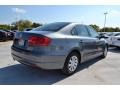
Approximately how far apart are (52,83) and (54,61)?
1.79 ft

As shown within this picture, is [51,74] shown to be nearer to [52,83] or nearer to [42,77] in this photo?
[42,77]

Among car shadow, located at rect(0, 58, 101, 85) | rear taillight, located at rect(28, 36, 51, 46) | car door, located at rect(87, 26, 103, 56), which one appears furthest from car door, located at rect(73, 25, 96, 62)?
rear taillight, located at rect(28, 36, 51, 46)

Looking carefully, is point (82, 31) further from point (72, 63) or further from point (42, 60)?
point (42, 60)

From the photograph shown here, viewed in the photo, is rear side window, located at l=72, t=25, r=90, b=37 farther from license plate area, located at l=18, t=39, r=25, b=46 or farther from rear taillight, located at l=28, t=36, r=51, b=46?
license plate area, located at l=18, t=39, r=25, b=46

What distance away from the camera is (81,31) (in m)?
5.38

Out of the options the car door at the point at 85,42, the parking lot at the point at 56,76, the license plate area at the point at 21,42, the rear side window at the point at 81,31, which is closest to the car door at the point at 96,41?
the car door at the point at 85,42

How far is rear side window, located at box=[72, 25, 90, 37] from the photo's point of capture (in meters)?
5.09

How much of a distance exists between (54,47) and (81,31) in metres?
1.55

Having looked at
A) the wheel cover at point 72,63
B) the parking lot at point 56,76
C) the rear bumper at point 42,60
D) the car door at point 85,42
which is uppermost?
the car door at point 85,42

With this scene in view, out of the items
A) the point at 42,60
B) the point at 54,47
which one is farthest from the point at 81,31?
the point at 42,60

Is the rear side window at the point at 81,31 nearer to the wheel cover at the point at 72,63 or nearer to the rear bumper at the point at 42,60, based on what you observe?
the wheel cover at the point at 72,63

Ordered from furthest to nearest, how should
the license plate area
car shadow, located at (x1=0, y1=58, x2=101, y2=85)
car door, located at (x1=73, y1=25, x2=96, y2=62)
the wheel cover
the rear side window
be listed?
car door, located at (x1=73, y1=25, x2=96, y2=62), the rear side window, the wheel cover, the license plate area, car shadow, located at (x1=0, y1=58, x2=101, y2=85)

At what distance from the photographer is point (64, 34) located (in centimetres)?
457

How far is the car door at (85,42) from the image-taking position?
5199 mm
